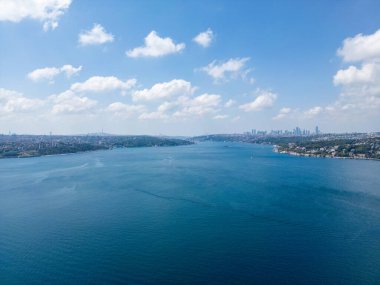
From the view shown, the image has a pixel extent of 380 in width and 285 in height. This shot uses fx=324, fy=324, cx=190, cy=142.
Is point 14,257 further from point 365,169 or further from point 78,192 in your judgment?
Answer: point 365,169

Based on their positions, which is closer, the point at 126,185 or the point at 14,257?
the point at 14,257

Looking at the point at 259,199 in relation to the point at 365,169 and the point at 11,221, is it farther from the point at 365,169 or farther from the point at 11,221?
the point at 365,169

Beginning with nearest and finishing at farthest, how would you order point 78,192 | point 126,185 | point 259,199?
1. point 259,199
2. point 78,192
3. point 126,185

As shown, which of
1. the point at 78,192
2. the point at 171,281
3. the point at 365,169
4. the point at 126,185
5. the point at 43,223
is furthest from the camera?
the point at 365,169

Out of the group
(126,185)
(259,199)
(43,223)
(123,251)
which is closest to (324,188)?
(259,199)

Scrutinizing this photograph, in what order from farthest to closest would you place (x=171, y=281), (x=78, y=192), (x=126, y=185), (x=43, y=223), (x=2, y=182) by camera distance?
(x=2, y=182) → (x=126, y=185) → (x=78, y=192) → (x=43, y=223) → (x=171, y=281)

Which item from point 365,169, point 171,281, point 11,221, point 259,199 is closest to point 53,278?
point 171,281
